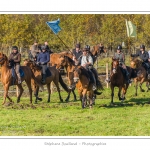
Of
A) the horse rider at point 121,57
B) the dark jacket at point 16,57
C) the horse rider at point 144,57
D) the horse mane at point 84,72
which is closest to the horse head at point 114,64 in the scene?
the horse rider at point 121,57

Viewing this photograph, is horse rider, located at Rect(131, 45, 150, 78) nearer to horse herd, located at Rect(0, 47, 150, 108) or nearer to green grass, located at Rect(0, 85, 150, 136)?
horse herd, located at Rect(0, 47, 150, 108)

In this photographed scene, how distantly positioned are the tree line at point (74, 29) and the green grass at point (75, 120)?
1606 cm

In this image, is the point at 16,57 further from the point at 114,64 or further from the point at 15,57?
the point at 114,64

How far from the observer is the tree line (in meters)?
32.7

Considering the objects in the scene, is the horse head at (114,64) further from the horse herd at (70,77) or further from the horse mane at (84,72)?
the horse mane at (84,72)

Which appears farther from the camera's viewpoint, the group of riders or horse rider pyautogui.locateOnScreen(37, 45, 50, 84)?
horse rider pyautogui.locateOnScreen(37, 45, 50, 84)

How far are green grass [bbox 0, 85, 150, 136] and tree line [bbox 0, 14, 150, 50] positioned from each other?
16.1 meters

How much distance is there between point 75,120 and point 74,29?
20952mm

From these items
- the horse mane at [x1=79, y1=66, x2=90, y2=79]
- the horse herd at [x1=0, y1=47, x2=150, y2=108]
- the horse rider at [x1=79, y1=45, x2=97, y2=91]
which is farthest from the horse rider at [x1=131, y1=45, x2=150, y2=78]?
the horse mane at [x1=79, y1=66, x2=90, y2=79]

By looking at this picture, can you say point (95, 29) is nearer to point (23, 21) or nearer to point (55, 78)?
point (23, 21)

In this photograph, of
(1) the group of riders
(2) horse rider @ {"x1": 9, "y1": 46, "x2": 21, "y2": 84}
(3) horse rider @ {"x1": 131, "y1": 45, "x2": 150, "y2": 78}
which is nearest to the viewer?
(1) the group of riders

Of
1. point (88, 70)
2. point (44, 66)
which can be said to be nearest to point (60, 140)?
point (88, 70)

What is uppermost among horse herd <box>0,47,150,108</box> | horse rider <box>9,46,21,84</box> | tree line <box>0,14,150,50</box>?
tree line <box>0,14,150,50</box>

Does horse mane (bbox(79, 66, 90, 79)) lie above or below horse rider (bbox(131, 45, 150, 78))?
below
